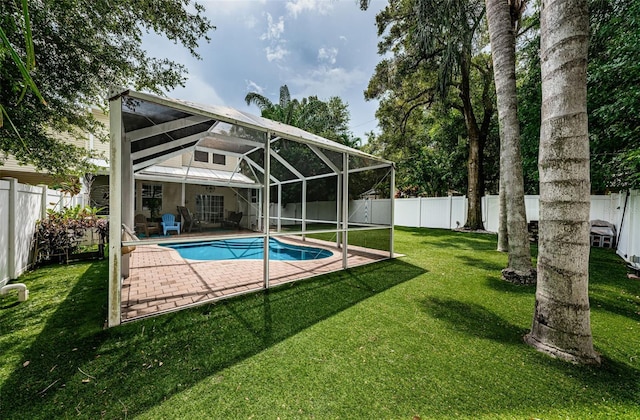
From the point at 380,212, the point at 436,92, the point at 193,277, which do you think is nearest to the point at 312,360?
the point at 193,277

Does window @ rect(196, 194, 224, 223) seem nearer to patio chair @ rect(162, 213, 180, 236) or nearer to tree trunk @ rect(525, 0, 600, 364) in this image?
patio chair @ rect(162, 213, 180, 236)

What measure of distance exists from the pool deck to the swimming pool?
1.72 ft

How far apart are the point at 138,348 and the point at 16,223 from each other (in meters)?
4.14

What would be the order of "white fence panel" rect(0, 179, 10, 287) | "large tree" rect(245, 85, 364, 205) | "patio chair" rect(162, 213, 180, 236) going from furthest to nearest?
1. "patio chair" rect(162, 213, 180, 236)
2. "large tree" rect(245, 85, 364, 205)
3. "white fence panel" rect(0, 179, 10, 287)

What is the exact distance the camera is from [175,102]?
3740mm

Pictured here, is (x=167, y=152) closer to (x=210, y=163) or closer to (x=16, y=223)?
(x=16, y=223)

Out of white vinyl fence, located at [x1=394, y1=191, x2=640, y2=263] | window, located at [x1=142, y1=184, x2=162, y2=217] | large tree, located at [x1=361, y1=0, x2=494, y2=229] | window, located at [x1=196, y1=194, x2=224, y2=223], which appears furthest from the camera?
window, located at [x1=196, y1=194, x2=224, y2=223]

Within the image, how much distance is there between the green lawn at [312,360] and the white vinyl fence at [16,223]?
0.68m

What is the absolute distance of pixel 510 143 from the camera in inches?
228

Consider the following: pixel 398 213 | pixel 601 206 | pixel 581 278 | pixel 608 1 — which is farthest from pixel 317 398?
pixel 398 213

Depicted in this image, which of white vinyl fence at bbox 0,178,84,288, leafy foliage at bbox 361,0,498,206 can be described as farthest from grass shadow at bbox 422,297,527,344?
leafy foliage at bbox 361,0,498,206

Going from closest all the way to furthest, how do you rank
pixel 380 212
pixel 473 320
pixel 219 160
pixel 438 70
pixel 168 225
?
1. pixel 473 320
2. pixel 380 212
3. pixel 438 70
4. pixel 168 225
5. pixel 219 160

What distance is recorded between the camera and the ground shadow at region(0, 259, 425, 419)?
95.6 inches

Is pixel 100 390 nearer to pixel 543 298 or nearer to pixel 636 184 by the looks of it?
pixel 543 298
